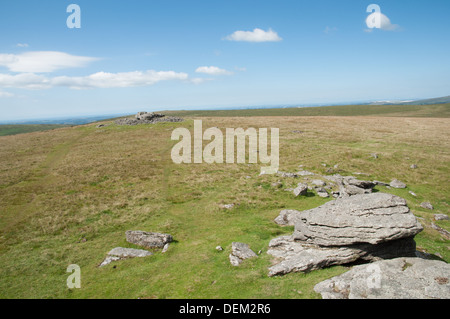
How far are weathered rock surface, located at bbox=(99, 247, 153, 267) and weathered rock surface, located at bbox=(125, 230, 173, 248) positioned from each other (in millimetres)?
1011

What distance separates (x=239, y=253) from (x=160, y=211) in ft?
43.8

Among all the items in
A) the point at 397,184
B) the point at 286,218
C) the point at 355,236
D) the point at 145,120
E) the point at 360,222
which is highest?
the point at 145,120

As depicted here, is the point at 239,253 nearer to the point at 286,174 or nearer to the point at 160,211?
the point at 160,211

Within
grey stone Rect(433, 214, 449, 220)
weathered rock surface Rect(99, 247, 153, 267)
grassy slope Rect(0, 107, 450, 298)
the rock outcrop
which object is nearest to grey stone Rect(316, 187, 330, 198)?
grassy slope Rect(0, 107, 450, 298)

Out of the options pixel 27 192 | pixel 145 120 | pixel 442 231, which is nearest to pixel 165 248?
pixel 442 231

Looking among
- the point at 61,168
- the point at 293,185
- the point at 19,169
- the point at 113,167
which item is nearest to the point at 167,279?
the point at 293,185

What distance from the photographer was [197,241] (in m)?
20.3

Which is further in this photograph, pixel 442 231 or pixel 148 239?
pixel 442 231

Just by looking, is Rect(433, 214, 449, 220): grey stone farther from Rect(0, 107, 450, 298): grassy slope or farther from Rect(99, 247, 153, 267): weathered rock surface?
Rect(99, 247, 153, 267): weathered rock surface

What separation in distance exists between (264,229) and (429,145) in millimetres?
60022

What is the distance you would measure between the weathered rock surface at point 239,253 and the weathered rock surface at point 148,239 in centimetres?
629

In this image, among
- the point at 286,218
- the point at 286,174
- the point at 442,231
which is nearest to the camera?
the point at 442,231

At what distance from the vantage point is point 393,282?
11.5 meters
